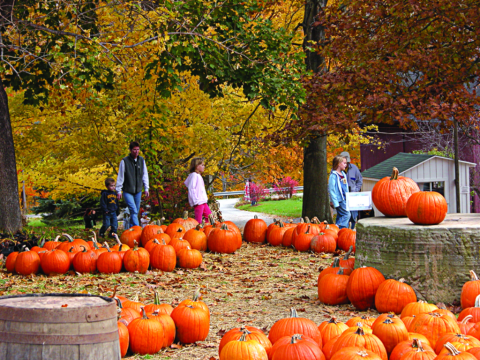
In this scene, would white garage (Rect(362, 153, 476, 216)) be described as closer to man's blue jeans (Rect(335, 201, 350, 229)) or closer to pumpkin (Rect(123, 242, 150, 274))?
man's blue jeans (Rect(335, 201, 350, 229))

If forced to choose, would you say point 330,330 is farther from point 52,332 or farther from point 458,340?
point 52,332

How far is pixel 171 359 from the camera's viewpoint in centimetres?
387

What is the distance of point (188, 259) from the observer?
7.52 m

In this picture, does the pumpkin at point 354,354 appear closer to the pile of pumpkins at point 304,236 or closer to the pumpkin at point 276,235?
the pile of pumpkins at point 304,236

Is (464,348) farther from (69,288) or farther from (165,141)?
(165,141)

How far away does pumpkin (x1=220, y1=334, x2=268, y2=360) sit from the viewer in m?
3.06

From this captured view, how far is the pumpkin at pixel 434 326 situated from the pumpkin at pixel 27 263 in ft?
18.1

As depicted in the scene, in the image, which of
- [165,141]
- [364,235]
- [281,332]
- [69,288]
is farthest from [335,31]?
[281,332]

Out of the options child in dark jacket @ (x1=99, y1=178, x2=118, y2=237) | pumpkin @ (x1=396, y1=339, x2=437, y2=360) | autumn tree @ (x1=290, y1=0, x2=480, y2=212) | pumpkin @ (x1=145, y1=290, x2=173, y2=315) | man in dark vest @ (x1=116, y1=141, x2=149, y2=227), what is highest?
autumn tree @ (x1=290, y1=0, x2=480, y2=212)

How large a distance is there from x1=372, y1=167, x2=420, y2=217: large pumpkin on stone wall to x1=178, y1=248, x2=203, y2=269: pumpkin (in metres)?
2.80

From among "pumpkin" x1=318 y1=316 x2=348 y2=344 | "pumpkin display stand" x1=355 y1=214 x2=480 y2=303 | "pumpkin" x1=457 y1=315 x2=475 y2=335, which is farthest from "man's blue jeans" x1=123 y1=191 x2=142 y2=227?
"pumpkin" x1=457 y1=315 x2=475 y2=335

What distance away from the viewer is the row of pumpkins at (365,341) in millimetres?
2855

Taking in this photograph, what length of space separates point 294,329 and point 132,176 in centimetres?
677

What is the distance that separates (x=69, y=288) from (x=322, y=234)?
4318 millimetres
